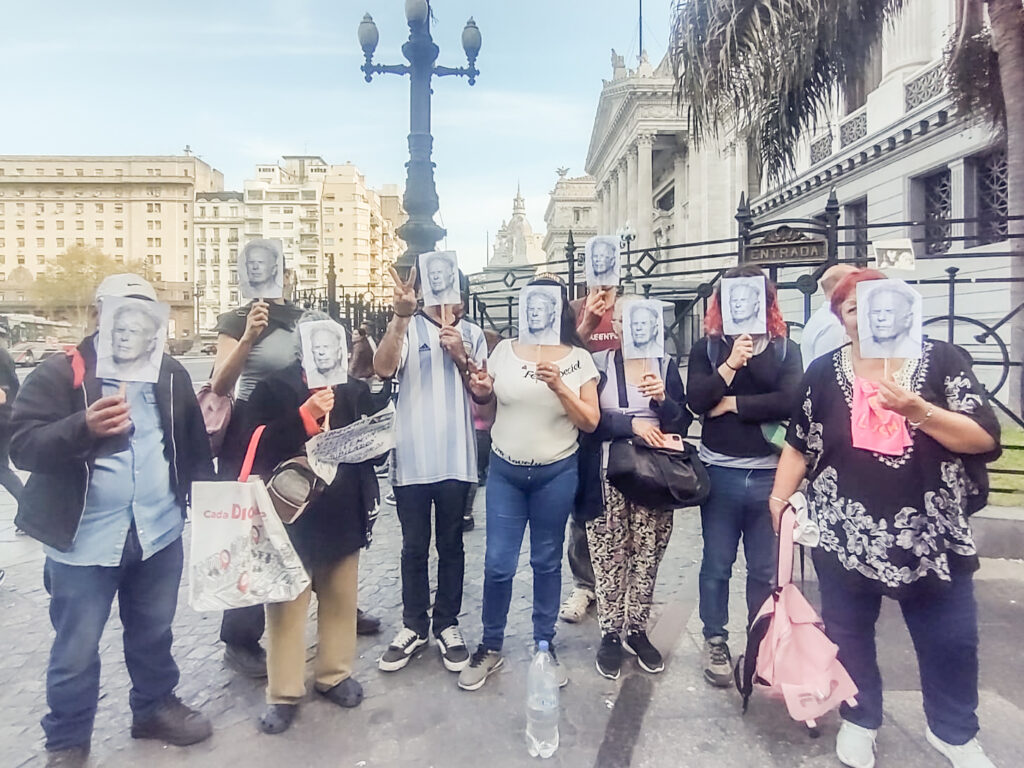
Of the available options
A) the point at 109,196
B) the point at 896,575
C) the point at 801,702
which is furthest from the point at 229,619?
the point at 109,196

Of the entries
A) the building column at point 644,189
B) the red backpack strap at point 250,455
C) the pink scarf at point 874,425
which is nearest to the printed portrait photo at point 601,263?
the pink scarf at point 874,425

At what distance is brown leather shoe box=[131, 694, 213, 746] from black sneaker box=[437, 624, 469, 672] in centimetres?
113

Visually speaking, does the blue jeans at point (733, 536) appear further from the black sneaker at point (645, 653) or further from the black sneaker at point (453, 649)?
the black sneaker at point (453, 649)

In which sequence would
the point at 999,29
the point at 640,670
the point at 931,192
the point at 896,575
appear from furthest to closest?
the point at 931,192 < the point at 999,29 < the point at 640,670 < the point at 896,575

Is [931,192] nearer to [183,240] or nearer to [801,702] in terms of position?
[801,702]

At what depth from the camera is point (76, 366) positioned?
2.71 m

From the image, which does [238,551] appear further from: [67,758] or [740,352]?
[740,352]

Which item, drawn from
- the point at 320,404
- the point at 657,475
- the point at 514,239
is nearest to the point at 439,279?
the point at 320,404

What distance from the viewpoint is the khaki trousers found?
310 cm

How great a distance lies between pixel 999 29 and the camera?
7.46 metres

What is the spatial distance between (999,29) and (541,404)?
7537 millimetres

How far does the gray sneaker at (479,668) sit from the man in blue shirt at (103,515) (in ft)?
3.80

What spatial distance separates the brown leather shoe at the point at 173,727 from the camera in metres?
2.97

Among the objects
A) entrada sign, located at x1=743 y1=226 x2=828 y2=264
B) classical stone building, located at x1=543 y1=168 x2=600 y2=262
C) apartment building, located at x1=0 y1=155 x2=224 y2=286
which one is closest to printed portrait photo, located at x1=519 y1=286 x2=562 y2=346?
entrada sign, located at x1=743 y1=226 x2=828 y2=264
